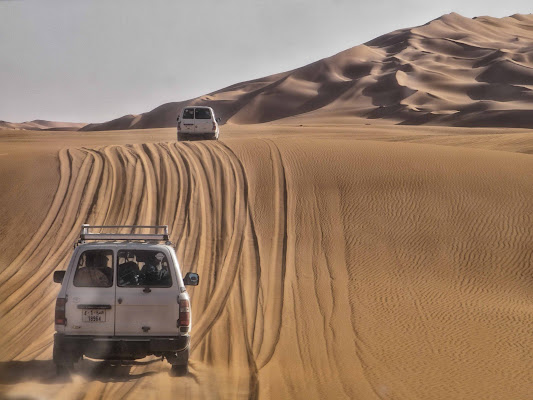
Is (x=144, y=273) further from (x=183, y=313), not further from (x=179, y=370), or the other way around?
(x=179, y=370)

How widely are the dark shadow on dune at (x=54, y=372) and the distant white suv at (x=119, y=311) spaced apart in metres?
0.26

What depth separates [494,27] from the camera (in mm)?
133000

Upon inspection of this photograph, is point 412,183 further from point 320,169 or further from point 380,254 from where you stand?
point 380,254

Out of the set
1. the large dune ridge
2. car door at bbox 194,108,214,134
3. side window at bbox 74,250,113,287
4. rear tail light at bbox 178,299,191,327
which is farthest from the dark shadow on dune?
the large dune ridge

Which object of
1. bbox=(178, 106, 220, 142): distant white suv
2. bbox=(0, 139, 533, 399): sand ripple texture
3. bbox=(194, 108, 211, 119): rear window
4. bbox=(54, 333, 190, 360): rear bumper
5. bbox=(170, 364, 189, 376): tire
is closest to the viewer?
bbox=(54, 333, 190, 360): rear bumper

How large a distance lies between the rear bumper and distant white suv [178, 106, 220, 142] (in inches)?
980

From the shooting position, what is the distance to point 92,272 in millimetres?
9586

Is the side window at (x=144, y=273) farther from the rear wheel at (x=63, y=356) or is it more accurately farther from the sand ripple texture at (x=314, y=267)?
the sand ripple texture at (x=314, y=267)

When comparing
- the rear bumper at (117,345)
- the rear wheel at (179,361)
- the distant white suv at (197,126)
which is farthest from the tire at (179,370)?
the distant white suv at (197,126)

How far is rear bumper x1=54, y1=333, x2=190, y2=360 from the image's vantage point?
926 centimetres

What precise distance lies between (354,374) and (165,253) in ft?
9.92

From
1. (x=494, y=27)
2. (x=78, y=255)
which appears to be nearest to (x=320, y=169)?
(x=78, y=255)

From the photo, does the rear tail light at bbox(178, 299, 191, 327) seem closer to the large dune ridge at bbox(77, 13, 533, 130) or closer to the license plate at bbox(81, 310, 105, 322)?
the license plate at bbox(81, 310, 105, 322)

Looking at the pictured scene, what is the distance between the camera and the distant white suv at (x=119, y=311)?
9.31 metres
